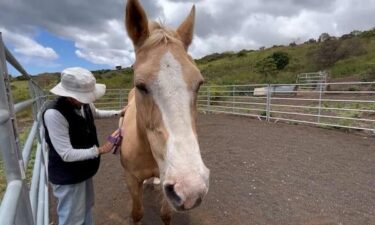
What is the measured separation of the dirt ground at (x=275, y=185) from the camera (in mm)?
3754

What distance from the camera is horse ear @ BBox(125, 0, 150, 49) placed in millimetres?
2275

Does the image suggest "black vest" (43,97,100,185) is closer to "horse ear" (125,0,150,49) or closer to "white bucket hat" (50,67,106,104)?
"white bucket hat" (50,67,106,104)

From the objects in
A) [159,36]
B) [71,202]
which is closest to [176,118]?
[159,36]

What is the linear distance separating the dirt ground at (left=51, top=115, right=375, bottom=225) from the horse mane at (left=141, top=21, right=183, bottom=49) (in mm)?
2138

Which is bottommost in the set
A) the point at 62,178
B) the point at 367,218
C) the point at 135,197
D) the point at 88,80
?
the point at 367,218

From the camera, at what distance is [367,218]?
3705 millimetres

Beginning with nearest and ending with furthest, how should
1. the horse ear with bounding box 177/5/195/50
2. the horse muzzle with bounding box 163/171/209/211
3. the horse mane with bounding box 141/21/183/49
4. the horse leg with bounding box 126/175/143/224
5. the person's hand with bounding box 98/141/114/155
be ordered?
the horse muzzle with bounding box 163/171/209/211, the horse mane with bounding box 141/21/183/49, the horse ear with bounding box 177/5/195/50, the person's hand with bounding box 98/141/114/155, the horse leg with bounding box 126/175/143/224

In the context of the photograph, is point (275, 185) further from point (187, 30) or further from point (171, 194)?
point (171, 194)

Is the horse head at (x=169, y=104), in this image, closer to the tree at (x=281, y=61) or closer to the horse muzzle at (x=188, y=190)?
the horse muzzle at (x=188, y=190)

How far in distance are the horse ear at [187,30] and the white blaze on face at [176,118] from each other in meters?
0.51

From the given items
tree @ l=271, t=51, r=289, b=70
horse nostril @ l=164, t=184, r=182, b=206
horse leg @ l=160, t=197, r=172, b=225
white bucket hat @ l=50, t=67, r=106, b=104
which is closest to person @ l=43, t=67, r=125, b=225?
white bucket hat @ l=50, t=67, r=106, b=104

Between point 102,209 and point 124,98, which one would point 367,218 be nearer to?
point 102,209

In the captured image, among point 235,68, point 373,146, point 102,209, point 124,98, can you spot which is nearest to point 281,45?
point 235,68

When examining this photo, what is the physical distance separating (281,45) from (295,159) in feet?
208
